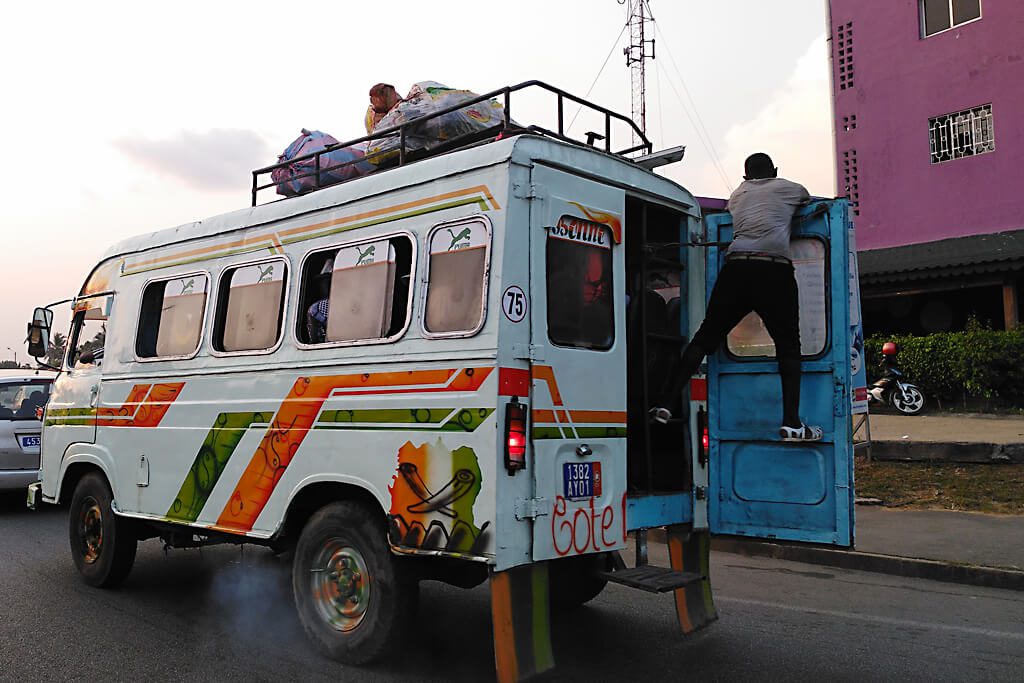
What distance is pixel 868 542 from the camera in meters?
7.89

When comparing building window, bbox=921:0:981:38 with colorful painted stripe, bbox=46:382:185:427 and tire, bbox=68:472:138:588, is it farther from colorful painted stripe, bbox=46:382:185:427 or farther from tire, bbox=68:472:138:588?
tire, bbox=68:472:138:588

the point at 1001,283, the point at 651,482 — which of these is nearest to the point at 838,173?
the point at 1001,283

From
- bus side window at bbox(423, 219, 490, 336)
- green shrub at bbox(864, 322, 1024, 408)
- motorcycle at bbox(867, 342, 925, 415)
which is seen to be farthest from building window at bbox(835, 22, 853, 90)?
bus side window at bbox(423, 219, 490, 336)

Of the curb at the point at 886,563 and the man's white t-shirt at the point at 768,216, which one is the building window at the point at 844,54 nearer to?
the curb at the point at 886,563

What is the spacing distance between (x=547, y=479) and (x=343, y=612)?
1512 mm

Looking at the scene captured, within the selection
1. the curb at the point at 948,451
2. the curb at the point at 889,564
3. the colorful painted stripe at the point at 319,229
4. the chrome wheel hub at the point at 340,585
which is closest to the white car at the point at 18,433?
the colorful painted stripe at the point at 319,229

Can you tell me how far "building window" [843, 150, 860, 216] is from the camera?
21.9 metres

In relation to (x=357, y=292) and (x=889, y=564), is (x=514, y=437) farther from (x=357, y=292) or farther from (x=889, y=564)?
(x=889, y=564)

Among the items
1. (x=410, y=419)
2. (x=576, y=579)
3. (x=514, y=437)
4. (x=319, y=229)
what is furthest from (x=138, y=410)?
(x=514, y=437)

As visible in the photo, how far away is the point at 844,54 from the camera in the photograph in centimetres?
2228

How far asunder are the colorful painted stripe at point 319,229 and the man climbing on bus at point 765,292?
67.7 inches

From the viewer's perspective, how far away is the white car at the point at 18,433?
33.3ft

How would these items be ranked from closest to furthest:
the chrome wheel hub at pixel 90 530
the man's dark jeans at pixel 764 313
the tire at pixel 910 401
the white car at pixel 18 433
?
the man's dark jeans at pixel 764 313 < the chrome wheel hub at pixel 90 530 < the white car at pixel 18 433 < the tire at pixel 910 401

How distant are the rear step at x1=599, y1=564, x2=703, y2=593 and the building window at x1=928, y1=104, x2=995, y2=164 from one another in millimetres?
18934
